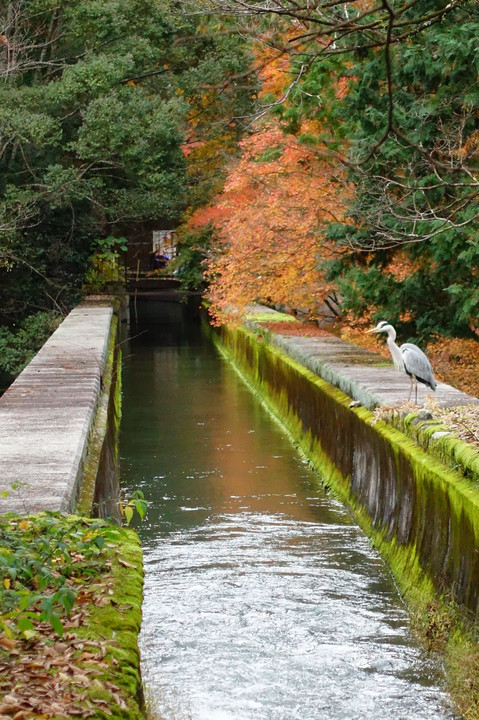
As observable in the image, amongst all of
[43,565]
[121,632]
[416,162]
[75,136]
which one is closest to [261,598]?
[43,565]

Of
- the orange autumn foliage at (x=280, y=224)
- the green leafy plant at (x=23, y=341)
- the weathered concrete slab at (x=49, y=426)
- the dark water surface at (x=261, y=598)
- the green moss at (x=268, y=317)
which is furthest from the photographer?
the green leafy plant at (x=23, y=341)

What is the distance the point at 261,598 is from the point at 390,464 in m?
1.80

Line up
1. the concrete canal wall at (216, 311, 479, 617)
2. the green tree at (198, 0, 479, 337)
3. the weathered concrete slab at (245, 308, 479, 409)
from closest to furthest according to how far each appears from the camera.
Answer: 1. the concrete canal wall at (216, 311, 479, 617)
2. the weathered concrete slab at (245, 308, 479, 409)
3. the green tree at (198, 0, 479, 337)

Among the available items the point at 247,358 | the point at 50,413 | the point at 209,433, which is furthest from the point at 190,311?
the point at 50,413

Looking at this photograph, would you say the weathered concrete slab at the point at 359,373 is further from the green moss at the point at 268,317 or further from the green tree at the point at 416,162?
the green moss at the point at 268,317

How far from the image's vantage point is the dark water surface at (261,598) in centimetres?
705

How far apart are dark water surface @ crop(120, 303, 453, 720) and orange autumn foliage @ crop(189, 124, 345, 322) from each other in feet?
13.3

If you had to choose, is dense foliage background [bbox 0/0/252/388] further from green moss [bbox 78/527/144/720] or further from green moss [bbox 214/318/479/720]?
green moss [bbox 78/527/144/720]

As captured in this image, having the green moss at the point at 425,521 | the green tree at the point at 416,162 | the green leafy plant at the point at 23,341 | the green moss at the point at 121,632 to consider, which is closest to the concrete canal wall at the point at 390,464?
the green moss at the point at 425,521

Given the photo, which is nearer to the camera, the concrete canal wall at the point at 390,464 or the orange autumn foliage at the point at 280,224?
the concrete canal wall at the point at 390,464

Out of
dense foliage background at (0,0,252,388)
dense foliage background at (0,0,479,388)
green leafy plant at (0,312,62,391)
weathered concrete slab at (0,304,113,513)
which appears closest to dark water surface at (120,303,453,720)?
weathered concrete slab at (0,304,113,513)

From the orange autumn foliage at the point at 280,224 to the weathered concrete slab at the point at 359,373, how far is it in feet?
4.80

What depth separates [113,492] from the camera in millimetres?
11680

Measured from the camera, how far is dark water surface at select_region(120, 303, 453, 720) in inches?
277
